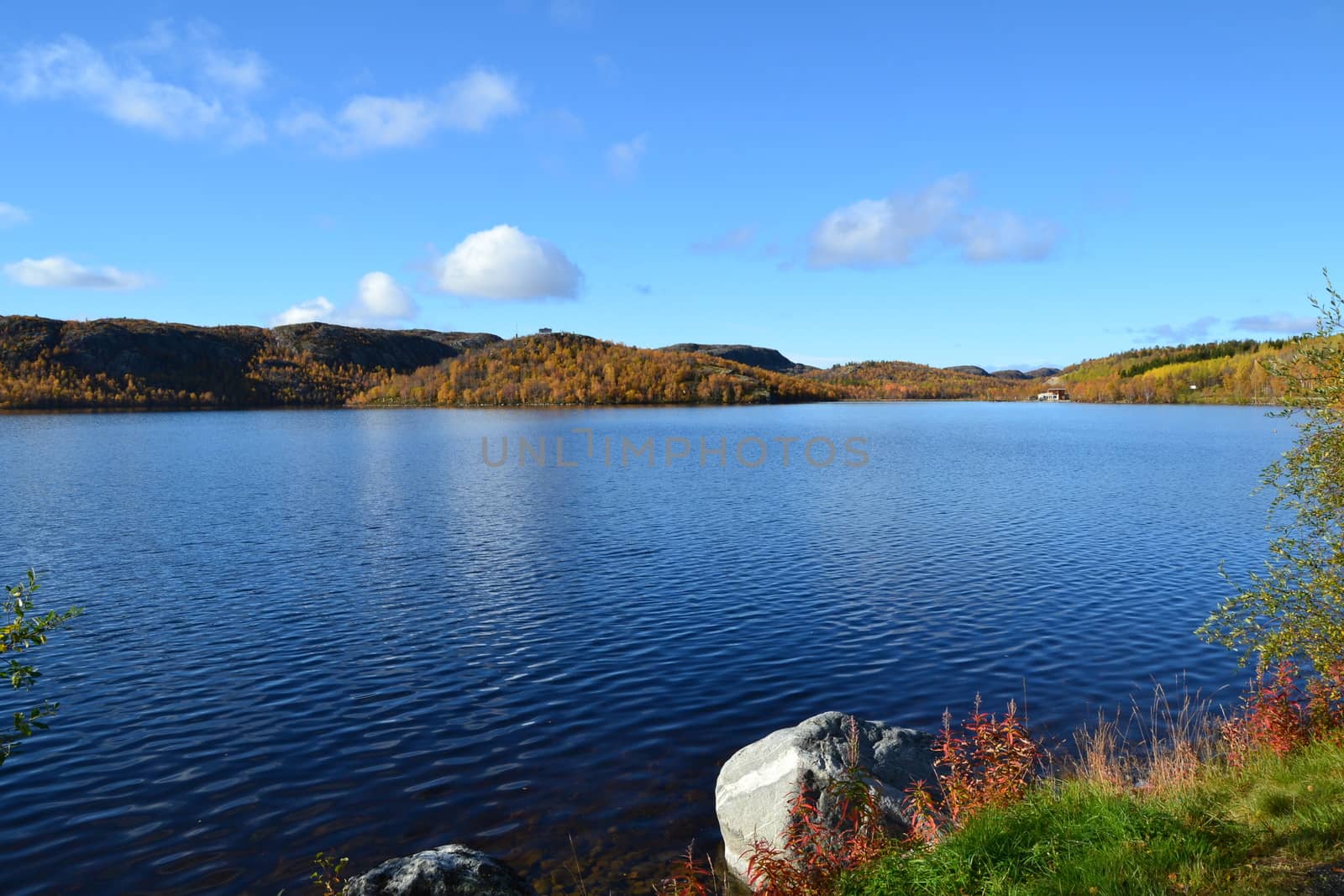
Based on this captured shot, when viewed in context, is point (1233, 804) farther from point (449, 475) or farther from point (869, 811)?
point (449, 475)

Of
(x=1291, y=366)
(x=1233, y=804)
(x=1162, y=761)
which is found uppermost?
(x=1291, y=366)

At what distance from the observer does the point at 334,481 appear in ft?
253

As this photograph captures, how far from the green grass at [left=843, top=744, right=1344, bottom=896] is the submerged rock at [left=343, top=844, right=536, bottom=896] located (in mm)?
5490

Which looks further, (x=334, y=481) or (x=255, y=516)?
(x=334, y=481)

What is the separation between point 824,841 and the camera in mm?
12891

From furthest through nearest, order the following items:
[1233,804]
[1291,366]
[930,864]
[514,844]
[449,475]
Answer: [449,475] → [1291,366] → [514,844] → [1233,804] → [930,864]

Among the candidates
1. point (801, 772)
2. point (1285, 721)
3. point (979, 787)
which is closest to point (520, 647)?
point (801, 772)

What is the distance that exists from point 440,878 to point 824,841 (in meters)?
6.17

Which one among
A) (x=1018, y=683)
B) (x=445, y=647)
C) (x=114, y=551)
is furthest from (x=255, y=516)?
(x=1018, y=683)

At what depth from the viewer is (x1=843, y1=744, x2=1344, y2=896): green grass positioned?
9.75 m

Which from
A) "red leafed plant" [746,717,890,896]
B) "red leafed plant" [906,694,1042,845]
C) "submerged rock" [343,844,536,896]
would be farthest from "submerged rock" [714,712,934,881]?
"submerged rock" [343,844,536,896]

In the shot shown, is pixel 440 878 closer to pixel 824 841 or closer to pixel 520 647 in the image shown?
pixel 824 841

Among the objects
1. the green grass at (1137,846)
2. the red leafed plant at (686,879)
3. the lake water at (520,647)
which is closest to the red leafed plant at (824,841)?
the green grass at (1137,846)

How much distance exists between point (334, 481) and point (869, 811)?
7389 centimetres
